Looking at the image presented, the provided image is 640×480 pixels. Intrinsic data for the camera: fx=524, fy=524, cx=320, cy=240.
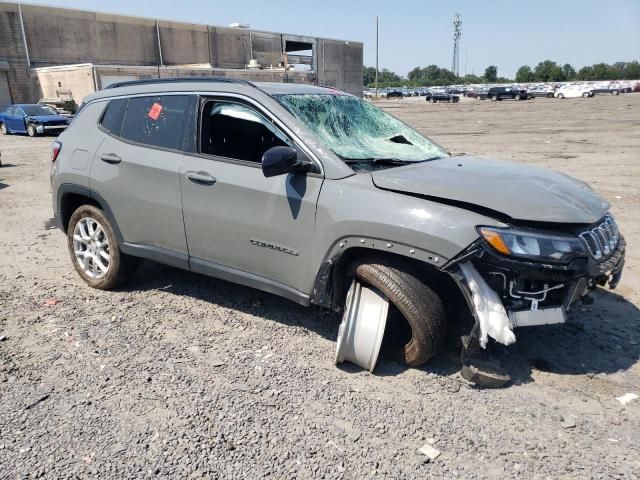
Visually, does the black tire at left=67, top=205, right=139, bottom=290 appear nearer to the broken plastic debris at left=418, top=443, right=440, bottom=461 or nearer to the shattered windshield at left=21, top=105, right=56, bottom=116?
the broken plastic debris at left=418, top=443, right=440, bottom=461

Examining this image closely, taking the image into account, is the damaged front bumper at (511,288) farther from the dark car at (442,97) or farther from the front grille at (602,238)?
the dark car at (442,97)

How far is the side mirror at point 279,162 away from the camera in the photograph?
332cm

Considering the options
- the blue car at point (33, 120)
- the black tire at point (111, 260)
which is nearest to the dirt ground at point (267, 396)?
the black tire at point (111, 260)

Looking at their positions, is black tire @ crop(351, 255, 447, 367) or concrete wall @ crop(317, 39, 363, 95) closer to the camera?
black tire @ crop(351, 255, 447, 367)

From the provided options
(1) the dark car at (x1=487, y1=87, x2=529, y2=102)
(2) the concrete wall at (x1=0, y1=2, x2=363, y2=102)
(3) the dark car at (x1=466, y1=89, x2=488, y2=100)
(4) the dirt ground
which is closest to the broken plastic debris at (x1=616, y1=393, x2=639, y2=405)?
(4) the dirt ground

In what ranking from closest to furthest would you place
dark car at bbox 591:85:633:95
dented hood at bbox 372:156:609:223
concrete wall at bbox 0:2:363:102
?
1. dented hood at bbox 372:156:609:223
2. concrete wall at bbox 0:2:363:102
3. dark car at bbox 591:85:633:95

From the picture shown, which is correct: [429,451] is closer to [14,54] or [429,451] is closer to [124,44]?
[14,54]

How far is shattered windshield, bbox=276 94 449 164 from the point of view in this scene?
374cm

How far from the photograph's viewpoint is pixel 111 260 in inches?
186

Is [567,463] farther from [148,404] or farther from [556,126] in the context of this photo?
[556,126]

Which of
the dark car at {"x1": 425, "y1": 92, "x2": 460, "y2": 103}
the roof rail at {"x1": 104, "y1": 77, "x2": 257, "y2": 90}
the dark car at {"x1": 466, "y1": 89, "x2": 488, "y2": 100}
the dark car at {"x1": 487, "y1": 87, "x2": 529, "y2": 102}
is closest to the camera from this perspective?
the roof rail at {"x1": 104, "y1": 77, "x2": 257, "y2": 90}

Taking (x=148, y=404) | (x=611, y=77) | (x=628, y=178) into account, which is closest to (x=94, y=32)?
(x=628, y=178)

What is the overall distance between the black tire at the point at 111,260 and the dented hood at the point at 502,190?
256 cm

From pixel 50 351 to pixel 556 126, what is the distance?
2385 centimetres
